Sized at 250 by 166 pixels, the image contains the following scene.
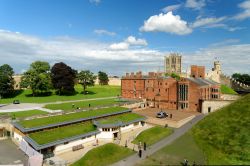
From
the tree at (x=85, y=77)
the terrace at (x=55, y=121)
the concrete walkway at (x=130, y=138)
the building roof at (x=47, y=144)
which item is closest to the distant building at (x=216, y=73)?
the tree at (x=85, y=77)

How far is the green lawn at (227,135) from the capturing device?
2794 cm

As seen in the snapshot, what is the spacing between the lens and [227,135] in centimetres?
3647

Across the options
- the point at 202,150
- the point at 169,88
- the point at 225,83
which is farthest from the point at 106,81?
the point at 202,150

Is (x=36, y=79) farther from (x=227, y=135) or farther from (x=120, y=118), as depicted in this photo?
(x=227, y=135)

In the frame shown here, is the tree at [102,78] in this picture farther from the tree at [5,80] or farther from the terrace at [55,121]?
the terrace at [55,121]

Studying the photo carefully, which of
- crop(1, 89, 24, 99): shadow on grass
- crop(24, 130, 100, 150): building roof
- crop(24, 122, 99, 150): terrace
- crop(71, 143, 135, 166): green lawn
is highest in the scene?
crop(1, 89, 24, 99): shadow on grass

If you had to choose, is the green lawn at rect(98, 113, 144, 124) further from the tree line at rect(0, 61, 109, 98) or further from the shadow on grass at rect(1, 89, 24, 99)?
the shadow on grass at rect(1, 89, 24, 99)

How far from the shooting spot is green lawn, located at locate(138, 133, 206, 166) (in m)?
26.9

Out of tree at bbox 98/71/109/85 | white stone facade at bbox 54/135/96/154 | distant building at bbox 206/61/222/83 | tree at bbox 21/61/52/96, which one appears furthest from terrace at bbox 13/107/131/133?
tree at bbox 98/71/109/85

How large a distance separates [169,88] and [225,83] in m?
47.0

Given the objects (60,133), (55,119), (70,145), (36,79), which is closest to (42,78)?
(36,79)

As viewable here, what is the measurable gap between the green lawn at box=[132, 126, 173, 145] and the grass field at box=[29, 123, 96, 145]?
7972 millimetres

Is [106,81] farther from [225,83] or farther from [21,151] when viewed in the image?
[21,151]

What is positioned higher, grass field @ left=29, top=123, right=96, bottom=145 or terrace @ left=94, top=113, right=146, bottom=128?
terrace @ left=94, top=113, right=146, bottom=128
